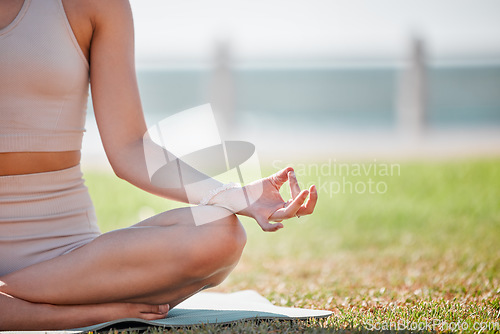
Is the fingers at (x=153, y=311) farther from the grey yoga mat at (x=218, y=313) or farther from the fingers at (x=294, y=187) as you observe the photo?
the fingers at (x=294, y=187)

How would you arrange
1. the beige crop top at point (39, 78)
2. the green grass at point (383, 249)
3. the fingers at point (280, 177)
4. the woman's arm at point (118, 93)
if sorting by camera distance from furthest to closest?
1. the green grass at point (383, 249)
2. the woman's arm at point (118, 93)
3. the beige crop top at point (39, 78)
4. the fingers at point (280, 177)

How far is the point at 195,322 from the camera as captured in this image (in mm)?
2084

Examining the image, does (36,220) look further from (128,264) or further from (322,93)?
(322,93)

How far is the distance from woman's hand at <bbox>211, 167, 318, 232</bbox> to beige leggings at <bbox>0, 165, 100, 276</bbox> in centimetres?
56

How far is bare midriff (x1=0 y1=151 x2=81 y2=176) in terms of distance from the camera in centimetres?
208

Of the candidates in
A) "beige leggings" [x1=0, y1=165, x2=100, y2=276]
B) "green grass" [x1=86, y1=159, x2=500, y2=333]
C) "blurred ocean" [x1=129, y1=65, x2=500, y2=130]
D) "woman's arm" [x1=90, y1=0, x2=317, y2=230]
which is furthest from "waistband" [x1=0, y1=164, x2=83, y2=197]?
"blurred ocean" [x1=129, y1=65, x2=500, y2=130]

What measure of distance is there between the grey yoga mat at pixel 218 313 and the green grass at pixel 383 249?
0.07 meters

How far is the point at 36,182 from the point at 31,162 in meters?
0.07

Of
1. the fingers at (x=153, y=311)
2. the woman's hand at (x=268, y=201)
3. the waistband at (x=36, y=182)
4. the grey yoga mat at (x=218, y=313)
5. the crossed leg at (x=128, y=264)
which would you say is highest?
the waistband at (x=36, y=182)

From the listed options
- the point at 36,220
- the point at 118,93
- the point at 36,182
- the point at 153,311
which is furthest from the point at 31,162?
the point at 153,311

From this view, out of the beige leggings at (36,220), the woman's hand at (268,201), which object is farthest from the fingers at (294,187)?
the beige leggings at (36,220)

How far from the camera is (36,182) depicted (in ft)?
6.89

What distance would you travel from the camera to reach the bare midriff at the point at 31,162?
6.81ft

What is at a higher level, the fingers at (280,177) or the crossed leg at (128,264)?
the fingers at (280,177)
